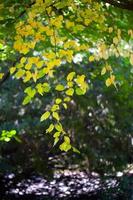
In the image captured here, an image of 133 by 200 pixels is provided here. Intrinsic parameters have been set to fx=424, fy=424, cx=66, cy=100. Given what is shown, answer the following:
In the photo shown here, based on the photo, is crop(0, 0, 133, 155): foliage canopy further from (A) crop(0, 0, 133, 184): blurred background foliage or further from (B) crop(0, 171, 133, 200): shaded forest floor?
(B) crop(0, 171, 133, 200): shaded forest floor

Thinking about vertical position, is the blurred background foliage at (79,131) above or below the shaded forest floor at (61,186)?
above

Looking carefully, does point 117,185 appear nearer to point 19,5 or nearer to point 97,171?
point 97,171

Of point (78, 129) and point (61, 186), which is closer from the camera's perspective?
point (78, 129)

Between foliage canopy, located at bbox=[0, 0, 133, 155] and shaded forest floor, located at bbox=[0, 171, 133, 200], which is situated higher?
foliage canopy, located at bbox=[0, 0, 133, 155]

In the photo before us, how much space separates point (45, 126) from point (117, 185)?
1.67m

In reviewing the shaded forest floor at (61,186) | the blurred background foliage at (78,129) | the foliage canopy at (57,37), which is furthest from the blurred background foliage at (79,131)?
the foliage canopy at (57,37)

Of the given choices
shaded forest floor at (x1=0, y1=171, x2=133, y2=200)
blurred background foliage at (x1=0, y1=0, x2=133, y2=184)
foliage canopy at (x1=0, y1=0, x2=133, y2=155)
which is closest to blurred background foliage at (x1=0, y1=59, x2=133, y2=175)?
blurred background foliage at (x1=0, y1=0, x2=133, y2=184)

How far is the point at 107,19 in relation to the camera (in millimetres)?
3422

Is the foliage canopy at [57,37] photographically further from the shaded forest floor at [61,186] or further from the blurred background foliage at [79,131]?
the shaded forest floor at [61,186]

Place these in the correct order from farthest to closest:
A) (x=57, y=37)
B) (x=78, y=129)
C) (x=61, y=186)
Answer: (x=61, y=186) < (x=78, y=129) < (x=57, y=37)

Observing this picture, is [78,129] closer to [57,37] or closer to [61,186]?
[61,186]

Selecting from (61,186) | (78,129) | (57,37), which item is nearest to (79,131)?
(78,129)

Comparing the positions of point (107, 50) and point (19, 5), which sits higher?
point (19, 5)

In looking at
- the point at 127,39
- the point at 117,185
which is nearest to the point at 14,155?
the point at 117,185
